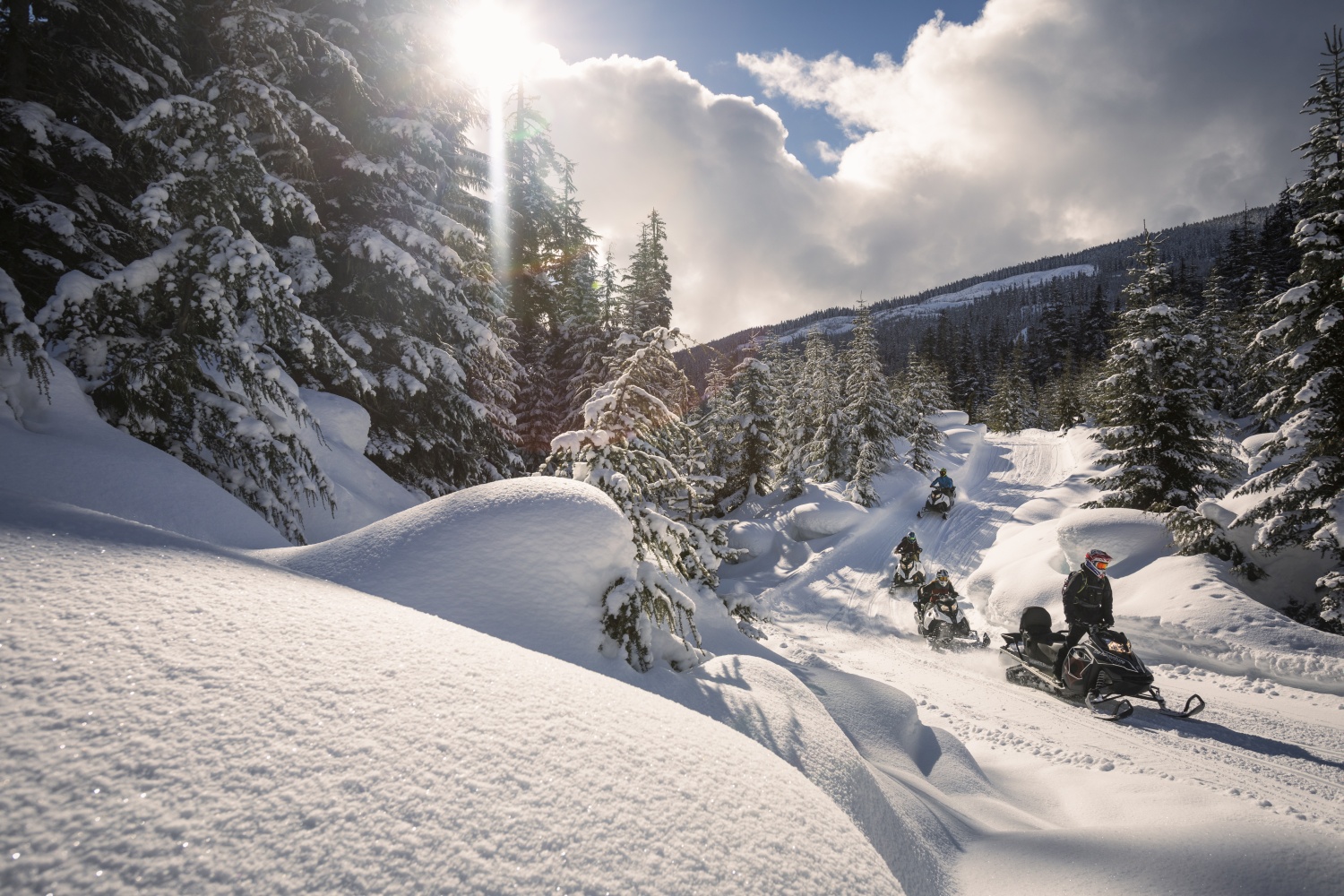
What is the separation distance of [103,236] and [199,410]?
2728mm

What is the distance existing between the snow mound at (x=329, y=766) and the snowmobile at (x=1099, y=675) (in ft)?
27.1

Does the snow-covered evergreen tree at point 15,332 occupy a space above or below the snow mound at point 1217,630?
above

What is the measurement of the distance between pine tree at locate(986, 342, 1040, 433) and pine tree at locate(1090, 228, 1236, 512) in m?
37.8

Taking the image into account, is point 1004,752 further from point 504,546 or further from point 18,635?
point 18,635

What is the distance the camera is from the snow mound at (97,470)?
14.7 feet

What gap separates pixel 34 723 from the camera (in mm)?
1051

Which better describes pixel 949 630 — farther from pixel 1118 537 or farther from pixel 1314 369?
pixel 1314 369

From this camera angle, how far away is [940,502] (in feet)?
74.0

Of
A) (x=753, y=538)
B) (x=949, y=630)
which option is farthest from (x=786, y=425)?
(x=949, y=630)

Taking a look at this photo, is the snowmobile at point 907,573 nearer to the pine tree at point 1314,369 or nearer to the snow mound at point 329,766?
the pine tree at point 1314,369

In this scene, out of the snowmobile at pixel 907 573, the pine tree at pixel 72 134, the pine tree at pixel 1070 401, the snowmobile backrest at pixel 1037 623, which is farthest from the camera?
the pine tree at pixel 1070 401

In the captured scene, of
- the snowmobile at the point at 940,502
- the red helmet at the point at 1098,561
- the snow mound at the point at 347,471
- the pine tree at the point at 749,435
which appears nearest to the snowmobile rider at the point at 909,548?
the red helmet at the point at 1098,561

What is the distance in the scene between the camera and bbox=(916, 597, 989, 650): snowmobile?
1142 centimetres

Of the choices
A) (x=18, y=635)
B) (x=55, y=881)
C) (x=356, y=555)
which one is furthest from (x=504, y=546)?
(x=55, y=881)
